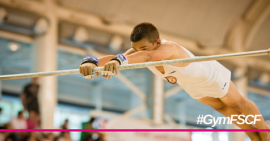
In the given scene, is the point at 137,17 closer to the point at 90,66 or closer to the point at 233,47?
the point at 233,47

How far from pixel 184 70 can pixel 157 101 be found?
548 cm

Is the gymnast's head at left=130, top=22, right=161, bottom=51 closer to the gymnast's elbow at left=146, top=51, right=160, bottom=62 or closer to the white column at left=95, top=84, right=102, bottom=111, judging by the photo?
the gymnast's elbow at left=146, top=51, right=160, bottom=62

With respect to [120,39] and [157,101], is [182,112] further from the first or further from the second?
[120,39]

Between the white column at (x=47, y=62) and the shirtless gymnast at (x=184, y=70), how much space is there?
3.82 meters

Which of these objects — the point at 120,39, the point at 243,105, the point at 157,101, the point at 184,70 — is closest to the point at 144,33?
the point at 184,70

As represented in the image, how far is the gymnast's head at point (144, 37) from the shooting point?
262 cm

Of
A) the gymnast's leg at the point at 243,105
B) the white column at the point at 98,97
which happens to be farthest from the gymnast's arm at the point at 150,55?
the white column at the point at 98,97

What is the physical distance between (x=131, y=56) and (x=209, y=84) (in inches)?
32.7

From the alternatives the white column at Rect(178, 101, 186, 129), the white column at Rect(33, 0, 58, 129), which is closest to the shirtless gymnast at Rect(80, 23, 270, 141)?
the white column at Rect(33, 0, 58, 129)

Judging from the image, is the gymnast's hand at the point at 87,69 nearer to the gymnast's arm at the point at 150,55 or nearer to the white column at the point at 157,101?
the gymnast's arm at the point at 150,55

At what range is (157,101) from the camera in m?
8.21

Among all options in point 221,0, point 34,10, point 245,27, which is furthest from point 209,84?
point 245,27

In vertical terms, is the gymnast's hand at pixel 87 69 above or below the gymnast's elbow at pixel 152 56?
below

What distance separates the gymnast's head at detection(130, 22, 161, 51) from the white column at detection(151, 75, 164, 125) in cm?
558
